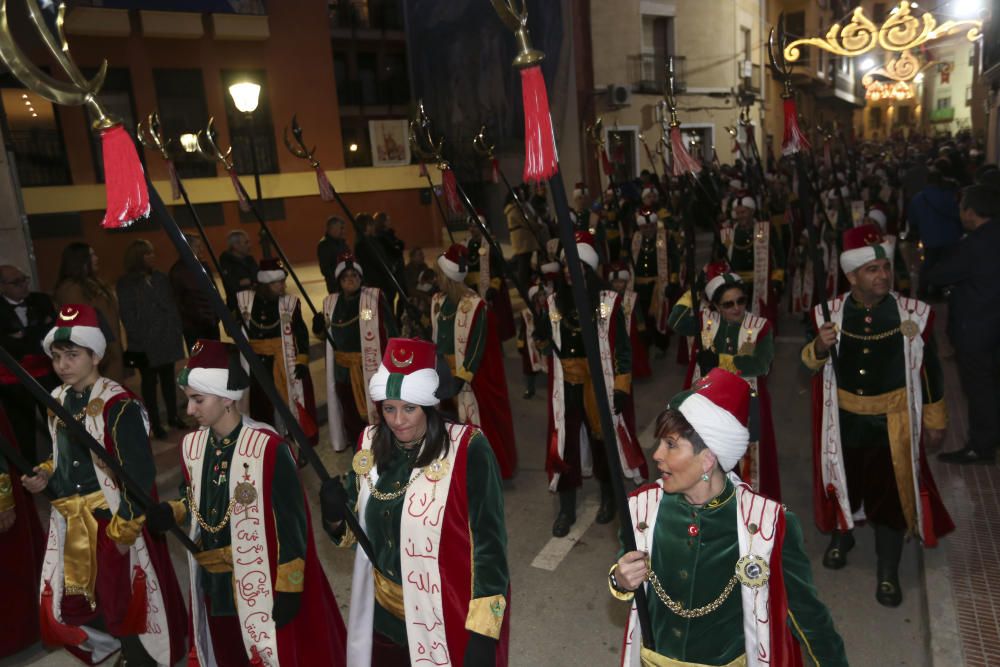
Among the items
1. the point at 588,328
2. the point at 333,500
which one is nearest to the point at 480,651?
the point at 333,500

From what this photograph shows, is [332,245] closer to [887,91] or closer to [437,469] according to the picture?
[437,469]

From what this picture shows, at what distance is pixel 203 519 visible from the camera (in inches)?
131

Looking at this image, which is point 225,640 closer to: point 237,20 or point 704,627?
point 704,627

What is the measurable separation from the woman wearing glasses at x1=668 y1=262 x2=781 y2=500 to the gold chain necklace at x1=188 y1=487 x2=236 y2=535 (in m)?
3.29

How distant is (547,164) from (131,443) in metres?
2.72

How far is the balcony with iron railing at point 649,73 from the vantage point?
23.3 metres

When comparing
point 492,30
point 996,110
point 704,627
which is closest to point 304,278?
point 492,30

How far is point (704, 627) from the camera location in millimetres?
2561

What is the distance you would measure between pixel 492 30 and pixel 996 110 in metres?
14.4

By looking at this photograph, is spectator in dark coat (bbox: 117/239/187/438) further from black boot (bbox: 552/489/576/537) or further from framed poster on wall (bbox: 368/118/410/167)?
framed poster on wall (bbox: 368/118/410/167)

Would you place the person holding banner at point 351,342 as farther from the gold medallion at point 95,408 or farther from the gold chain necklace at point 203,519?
the gold chain necklace at point 203,519

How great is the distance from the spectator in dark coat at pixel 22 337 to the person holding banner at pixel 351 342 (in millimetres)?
2303

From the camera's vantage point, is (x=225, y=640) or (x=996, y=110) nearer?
(x=225, y=640)

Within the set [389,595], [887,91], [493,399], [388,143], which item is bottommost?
[493,399]
